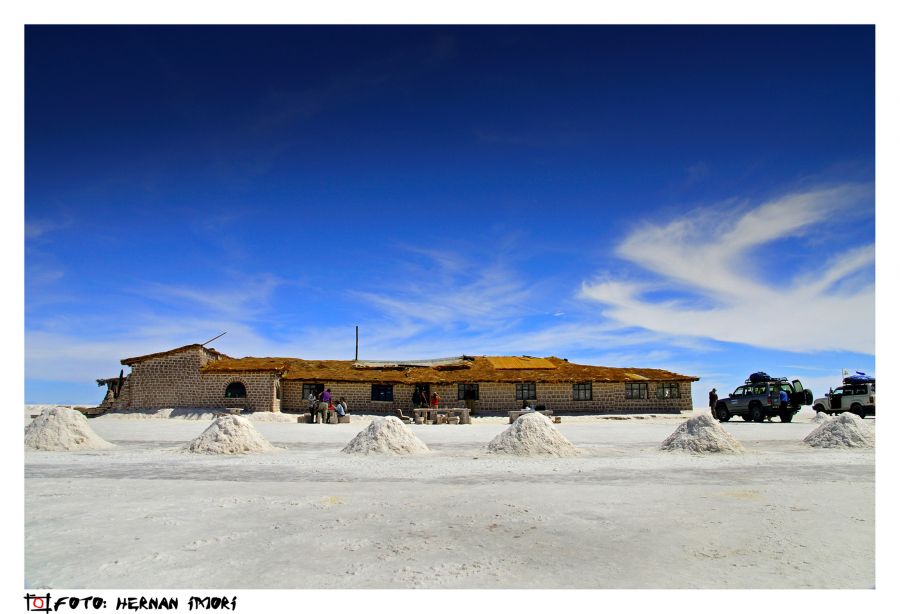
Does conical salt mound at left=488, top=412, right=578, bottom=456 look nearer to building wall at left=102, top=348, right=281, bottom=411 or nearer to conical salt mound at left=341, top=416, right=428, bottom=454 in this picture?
conical salt mound at left=341, top=416, right=428, bottom=454

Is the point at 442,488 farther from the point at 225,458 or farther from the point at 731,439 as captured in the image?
the point at 731,439

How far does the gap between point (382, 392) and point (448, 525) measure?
2964 cm

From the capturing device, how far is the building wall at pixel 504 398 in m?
35.0

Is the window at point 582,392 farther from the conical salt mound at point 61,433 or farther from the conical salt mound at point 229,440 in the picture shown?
the conical salt mound at point 61,433

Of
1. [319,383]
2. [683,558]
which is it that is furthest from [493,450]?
[319,383]

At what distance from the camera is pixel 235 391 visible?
3384 centimetres

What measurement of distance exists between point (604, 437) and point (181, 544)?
1629 cm

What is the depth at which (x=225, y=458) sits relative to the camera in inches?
495

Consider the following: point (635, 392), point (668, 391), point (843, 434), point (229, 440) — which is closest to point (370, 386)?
point (635, 392)

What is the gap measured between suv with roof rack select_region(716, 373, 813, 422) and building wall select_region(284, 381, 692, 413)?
25.7ft

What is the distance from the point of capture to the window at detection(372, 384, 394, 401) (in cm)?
3531

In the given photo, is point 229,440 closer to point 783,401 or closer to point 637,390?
point 783,401

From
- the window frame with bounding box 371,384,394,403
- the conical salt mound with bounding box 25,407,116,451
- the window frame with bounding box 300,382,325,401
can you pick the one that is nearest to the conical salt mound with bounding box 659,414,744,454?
the conical salt mound with bounding box 25,407,116,451
